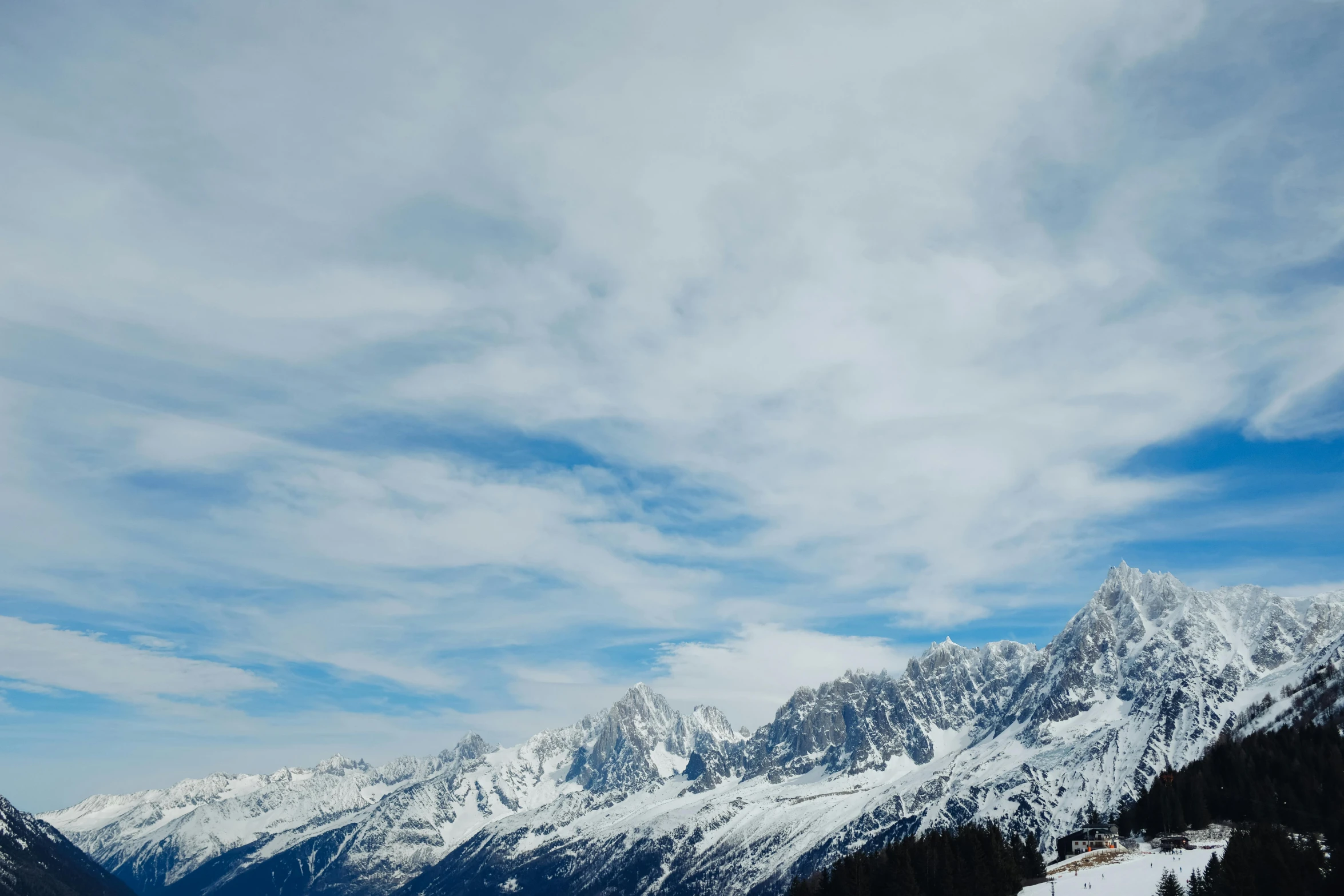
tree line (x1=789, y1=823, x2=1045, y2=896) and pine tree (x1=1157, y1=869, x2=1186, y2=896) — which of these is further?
tree line (x1=789, y1=823, x2=1045, y2=896)

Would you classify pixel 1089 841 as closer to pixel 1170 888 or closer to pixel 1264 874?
pixel 1264 874

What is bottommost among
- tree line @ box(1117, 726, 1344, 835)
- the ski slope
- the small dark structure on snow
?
the ski slope

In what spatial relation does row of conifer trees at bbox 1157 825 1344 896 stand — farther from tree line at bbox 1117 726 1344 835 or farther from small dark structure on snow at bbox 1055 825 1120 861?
small dark structure on snow at bbox 1055 825 1120 861

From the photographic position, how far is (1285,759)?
179750 mm

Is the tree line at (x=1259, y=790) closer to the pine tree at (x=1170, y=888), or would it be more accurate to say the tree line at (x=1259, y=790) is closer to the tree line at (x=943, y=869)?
the tree line at (x=943, y=869)

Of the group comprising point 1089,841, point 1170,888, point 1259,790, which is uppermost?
point 1259,790

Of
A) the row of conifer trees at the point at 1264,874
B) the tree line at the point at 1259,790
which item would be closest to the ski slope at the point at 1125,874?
the row of conifer trees at the point at 1264,874

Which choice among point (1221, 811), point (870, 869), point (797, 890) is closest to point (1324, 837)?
point (1221, 811)

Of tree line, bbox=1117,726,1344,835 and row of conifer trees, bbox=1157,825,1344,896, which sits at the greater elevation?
tree line, bbox=1117,726,1344,835

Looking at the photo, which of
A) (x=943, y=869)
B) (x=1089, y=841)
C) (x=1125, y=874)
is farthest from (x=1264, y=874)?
(x=1089, y=841)

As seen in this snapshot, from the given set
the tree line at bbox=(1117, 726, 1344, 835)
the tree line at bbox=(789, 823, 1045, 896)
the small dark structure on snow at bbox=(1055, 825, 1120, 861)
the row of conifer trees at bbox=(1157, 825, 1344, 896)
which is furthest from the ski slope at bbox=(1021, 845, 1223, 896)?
the small dark structure on snow at bbox=(1055, 825, 1120, 861)

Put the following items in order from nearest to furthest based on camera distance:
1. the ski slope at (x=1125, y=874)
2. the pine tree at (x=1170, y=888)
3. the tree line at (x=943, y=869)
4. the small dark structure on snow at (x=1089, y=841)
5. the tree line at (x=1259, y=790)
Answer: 1. the pine tree at (x=1170, y=888)
2. the ski slope at (x=1125, y=874)
3. the tree line at (x=943, y=869)
4. the tree line at (x=1259, y=790)
5. the small dark structure on snow at (x=1089, y=841)

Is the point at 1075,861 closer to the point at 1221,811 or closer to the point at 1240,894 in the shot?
the point at 1221,811

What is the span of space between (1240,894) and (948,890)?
3989cm
